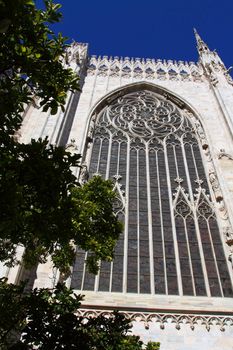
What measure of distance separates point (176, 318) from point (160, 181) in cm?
647

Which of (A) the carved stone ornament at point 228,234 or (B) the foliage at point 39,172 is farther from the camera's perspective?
(A) the carved stone ornament at point 228,234

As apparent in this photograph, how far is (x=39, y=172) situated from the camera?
5191mm

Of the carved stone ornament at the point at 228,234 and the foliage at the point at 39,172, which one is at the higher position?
the carved stone ornament at the point at 228,234

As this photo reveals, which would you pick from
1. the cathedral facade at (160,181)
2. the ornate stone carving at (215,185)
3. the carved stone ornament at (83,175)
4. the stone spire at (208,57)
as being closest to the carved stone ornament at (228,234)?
the cathedral facade at (160,181)

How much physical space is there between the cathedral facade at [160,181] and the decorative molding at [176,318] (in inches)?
1.1

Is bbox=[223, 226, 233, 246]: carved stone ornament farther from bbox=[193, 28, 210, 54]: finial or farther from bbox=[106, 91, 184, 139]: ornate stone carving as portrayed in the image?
bbox=[193, 28, 210, 54]: finial

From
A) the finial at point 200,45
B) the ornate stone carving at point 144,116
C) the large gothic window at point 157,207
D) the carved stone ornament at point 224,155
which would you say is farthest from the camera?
the finial at point 200,45

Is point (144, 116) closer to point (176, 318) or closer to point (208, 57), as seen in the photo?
point (208, 57)

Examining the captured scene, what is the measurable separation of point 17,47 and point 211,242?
976cm

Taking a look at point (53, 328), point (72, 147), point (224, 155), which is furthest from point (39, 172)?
point (224, 155)

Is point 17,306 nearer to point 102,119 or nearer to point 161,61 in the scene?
point 102,119

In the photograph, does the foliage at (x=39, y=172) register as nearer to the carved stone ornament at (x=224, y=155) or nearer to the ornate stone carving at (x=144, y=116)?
the carved stone ornament at (x=224, y=155)

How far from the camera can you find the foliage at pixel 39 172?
512 centimetres

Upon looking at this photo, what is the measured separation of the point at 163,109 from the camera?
68.9ft
